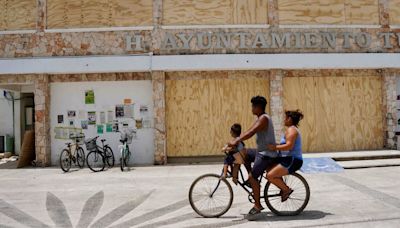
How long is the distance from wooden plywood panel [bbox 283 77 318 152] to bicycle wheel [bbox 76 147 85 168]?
25.1ft

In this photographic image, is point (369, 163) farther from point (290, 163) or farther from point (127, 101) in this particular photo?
point (127, 101)

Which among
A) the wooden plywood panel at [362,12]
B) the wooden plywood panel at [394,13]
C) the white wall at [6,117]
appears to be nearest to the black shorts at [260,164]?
the wooden plywood panel at [362,12]

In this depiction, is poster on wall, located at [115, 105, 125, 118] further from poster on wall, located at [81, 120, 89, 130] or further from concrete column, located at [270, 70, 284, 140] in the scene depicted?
concrete column, located at [270, 70, 284, 140]

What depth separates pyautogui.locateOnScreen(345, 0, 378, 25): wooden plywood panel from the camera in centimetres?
1344

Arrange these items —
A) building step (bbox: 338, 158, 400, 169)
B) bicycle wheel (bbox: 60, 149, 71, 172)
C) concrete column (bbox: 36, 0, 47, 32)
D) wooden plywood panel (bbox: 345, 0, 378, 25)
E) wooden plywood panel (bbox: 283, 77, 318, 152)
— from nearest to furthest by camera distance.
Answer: building step (bbox: 338, 158, 400, 169), bicycle wheel (bbox: 60, 149, 71, 172), concrete column (bbox: 36, 0, 47, 32), wooden plywood panel (bbox: 283, 77, 318, 152), wooden plywood panel (bbox: 345, 0, 378, 25)

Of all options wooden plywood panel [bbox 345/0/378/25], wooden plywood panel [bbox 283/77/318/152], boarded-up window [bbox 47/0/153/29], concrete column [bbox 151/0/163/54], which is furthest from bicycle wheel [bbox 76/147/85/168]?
wooden plywood panel [bbox 345/0/378/25]

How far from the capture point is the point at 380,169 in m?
10.6

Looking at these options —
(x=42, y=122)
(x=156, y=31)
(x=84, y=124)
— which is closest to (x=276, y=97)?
(x=156, y=31)

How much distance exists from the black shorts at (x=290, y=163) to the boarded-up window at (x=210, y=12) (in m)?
8.37

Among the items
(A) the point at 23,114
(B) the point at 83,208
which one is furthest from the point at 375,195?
(A) the point at 23,114

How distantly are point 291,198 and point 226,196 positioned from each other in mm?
1130

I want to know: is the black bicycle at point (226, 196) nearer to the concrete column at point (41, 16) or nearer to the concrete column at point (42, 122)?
the concrete column at point (42, 122)

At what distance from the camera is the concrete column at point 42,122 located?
507 inches

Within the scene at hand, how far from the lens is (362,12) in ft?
44.2
